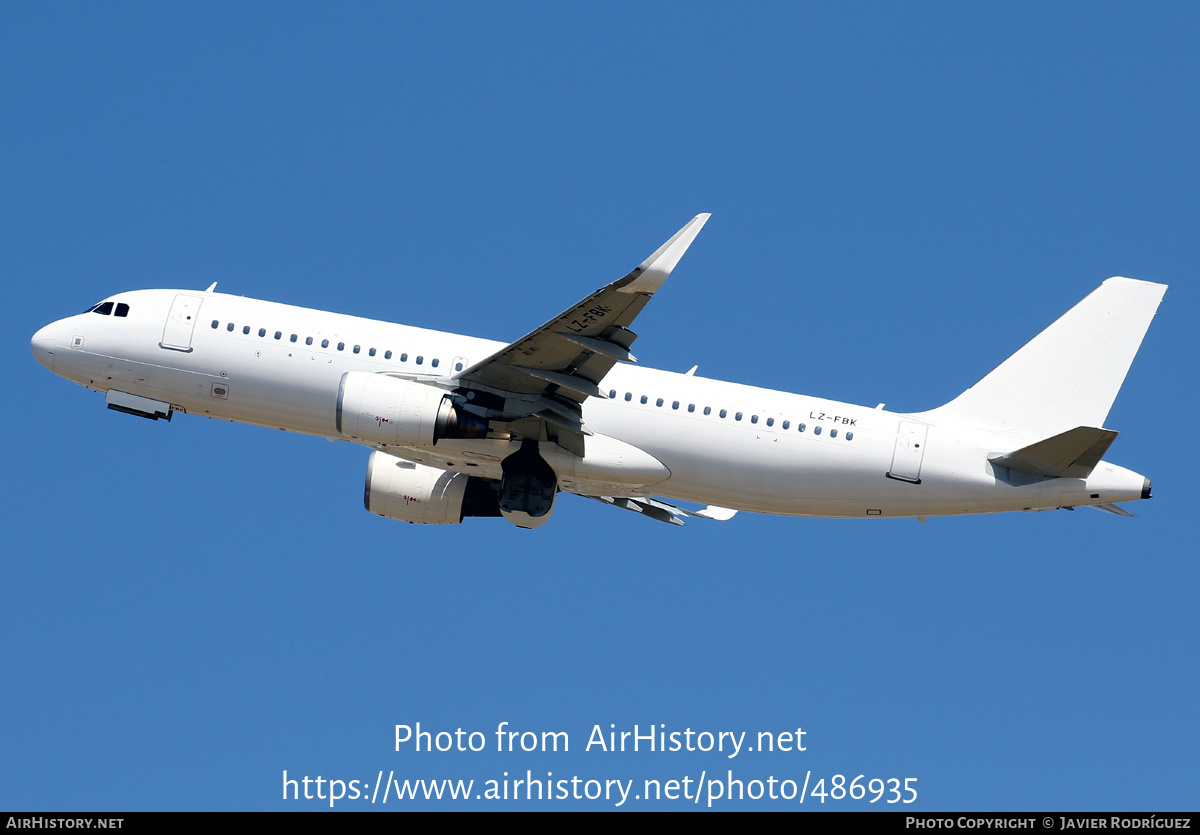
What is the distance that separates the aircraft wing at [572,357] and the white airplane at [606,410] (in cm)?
6

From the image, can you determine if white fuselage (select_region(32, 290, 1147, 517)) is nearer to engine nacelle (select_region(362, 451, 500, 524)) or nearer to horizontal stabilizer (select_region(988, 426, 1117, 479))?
horizontal stabilizer (select_region(988, 426, 1117, 479))

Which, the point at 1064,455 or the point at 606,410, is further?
the point at 606,410

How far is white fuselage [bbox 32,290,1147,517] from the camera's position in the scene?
31.9m

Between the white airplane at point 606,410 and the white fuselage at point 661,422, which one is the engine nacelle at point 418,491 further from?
the white fuselage at point 661,422

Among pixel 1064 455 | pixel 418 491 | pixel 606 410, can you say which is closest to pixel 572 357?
pixel 606 410

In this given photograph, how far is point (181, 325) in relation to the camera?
3341 centimetres

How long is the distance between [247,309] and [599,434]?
31.7 feet

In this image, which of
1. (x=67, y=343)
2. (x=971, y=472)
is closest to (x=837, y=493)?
(x=971, y=472)

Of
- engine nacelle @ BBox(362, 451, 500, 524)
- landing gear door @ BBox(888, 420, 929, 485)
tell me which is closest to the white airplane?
landing gear door @ BBox(888, 420, 929, 485)

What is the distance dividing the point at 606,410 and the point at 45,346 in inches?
586

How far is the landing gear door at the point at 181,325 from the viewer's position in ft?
109

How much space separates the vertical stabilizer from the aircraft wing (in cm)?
969

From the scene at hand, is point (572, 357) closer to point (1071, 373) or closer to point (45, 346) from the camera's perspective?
point (1071, 373)

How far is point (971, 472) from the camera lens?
32031 millimetres
